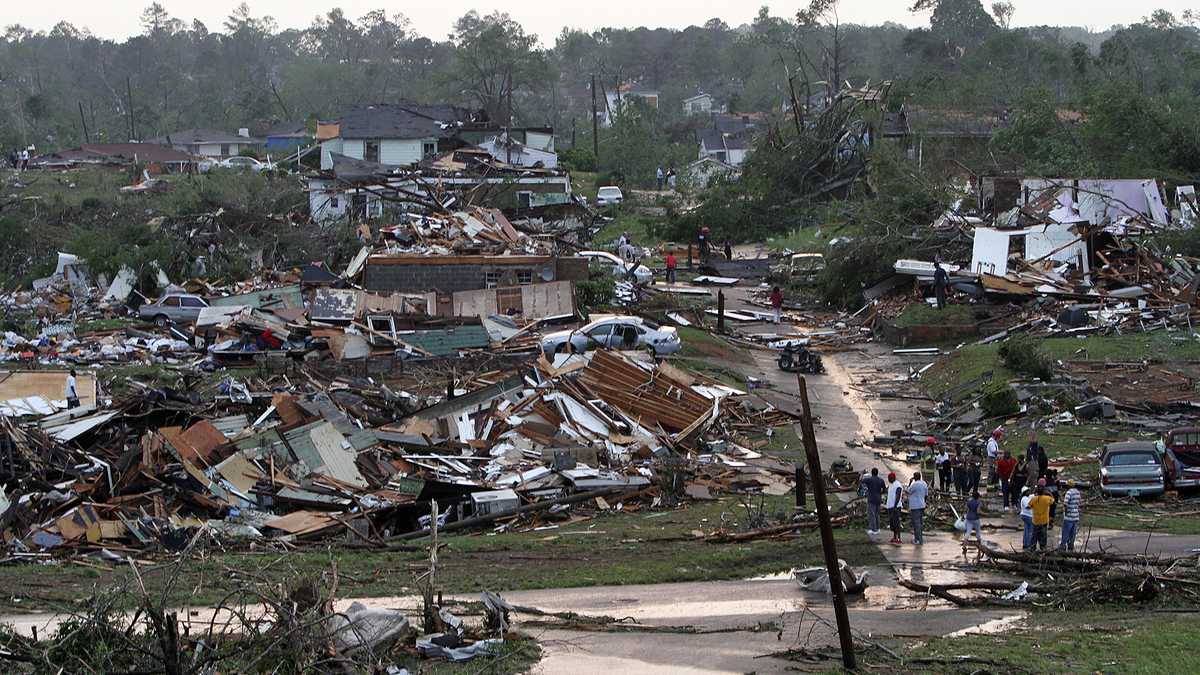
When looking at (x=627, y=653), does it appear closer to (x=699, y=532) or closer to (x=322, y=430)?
(x=699, y=532)

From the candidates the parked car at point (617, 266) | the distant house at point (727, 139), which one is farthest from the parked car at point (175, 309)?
the distant house at point (727, 139)

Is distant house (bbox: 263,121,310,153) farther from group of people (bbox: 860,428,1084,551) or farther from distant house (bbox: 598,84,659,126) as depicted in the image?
group of people (bbox: 860,428,1084,551)

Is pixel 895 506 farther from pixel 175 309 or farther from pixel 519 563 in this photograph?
pixel 175 309

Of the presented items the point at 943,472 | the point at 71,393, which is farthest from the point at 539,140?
the point at 943,472

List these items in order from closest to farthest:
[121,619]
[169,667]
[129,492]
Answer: [169,667], [121,619], [129,492]

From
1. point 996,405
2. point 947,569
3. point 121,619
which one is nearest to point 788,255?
point 996,405

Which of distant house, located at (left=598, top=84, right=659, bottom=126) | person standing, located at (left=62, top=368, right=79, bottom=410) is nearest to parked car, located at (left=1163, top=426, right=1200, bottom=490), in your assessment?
person standing, located at (left=62, top=368, right=79, bottom=410)
